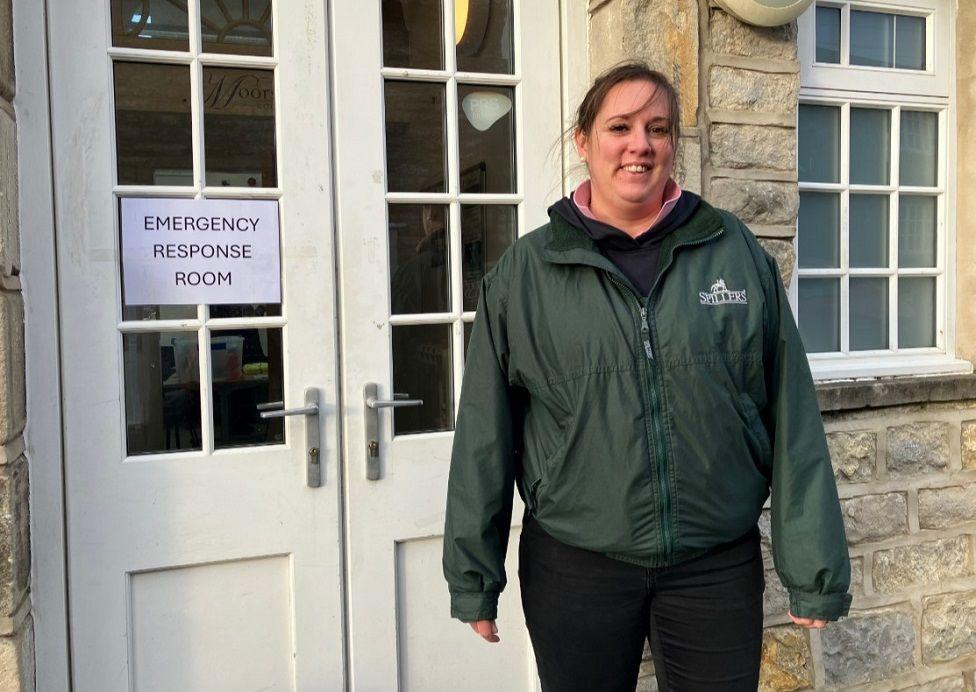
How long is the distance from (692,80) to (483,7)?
73cm

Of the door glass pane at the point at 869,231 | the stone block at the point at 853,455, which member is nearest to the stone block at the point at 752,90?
the door glass pane at the point at 869,231

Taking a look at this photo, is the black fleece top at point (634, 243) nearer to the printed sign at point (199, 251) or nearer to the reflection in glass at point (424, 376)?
the reflection in glass at point (424, 376)

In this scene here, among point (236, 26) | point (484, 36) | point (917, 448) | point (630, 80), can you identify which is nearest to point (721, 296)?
point (630, 80)

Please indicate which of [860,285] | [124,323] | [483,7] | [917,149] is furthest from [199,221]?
[917,149]

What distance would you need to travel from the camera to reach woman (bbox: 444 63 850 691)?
177cm

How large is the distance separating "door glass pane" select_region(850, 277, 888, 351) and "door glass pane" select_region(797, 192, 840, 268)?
0.16 metres

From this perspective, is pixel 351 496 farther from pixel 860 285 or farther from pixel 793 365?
pixel 860 285

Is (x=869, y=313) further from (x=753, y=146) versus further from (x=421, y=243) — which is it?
(x=421, y=243)

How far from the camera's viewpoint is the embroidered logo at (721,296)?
5.93 feet

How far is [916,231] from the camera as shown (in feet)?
11.4

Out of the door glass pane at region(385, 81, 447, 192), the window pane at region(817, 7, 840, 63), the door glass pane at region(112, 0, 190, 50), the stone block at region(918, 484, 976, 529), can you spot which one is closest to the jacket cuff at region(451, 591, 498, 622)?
the door glass pane at region(385, 81, 447, 192)

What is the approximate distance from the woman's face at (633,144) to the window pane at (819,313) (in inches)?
64.5

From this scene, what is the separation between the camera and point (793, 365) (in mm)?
1895

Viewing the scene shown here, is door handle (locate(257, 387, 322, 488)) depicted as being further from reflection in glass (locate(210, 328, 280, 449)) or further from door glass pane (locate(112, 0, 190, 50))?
door glass pane (locate(112, 0, 190, 50))
